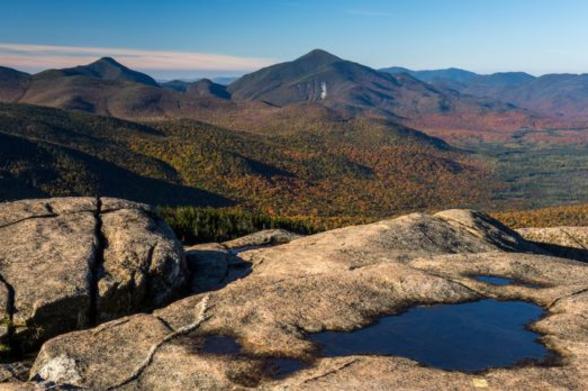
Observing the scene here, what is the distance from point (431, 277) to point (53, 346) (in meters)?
16.3

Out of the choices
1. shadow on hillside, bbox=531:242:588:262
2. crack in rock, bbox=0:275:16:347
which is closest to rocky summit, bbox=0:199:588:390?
crack in rock, bbox=0:275:16:347

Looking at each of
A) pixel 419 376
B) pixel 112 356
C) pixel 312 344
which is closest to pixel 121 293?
pixel 112 356

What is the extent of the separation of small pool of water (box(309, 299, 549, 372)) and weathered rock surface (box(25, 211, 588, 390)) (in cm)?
65

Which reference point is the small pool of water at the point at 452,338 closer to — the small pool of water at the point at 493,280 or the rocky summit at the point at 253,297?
the rocky summit at the point at 253,297

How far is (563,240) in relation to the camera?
191 feet

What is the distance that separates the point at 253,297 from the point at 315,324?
330 centimetres

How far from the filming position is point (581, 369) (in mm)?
18219

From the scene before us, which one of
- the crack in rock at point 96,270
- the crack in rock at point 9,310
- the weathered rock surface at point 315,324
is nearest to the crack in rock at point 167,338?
the weathered rock surface at point 315,324

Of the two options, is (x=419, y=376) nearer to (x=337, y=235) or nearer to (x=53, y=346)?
(x=53, y=346)

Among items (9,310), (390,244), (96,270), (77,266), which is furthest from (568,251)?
(9,310)

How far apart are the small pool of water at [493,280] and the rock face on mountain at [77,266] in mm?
14659

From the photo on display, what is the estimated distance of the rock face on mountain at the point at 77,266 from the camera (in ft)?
75.7

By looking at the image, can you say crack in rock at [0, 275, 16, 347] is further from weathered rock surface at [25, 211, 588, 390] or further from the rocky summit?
weathered rock surface at [25, 211, 588, 390]

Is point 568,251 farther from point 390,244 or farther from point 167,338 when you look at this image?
point 167,338
